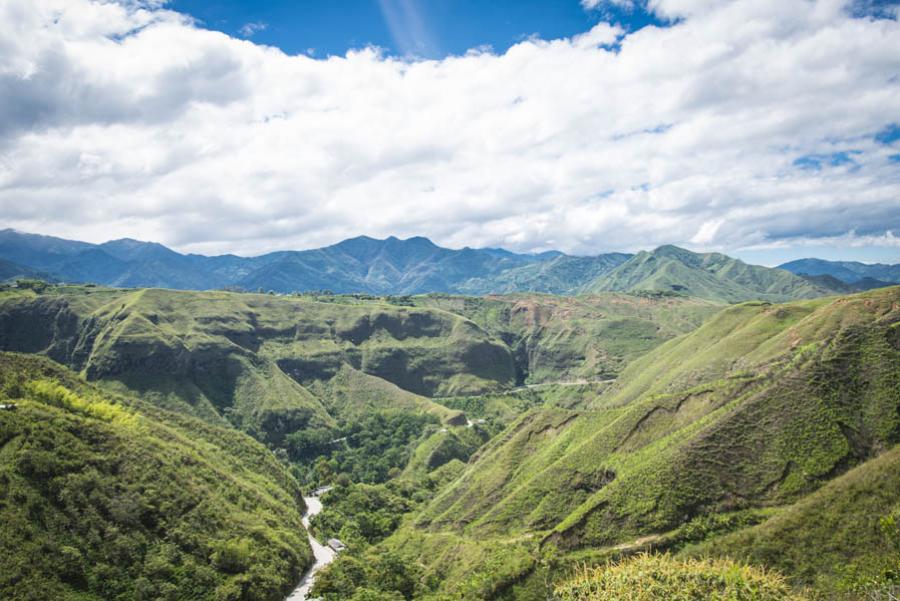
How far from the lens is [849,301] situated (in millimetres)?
117875

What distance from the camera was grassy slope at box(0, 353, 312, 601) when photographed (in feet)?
223

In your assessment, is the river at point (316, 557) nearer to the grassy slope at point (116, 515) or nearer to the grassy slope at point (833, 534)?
the grassy slope at point (116, 515)

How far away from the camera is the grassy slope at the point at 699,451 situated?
66.2 meters

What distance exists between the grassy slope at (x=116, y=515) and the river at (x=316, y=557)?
6.97 ft

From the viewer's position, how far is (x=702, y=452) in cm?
7169

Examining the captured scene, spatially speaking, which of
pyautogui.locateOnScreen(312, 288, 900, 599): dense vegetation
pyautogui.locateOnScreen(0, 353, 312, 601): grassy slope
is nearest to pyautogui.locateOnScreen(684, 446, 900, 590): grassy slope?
pyautogui.locateOnScreen(312, 288, 900, 599): dense vegetation

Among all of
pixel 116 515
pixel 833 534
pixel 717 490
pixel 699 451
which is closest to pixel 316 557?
pixel 116 515

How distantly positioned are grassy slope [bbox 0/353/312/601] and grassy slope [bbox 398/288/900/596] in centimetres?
3236

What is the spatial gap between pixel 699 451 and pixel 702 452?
0.38 meters

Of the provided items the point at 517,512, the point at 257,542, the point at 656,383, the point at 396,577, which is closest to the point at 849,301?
the point at 656,383

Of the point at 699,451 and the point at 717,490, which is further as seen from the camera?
the point at 699,451

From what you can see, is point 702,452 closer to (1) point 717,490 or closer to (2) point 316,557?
(1) point 717,490

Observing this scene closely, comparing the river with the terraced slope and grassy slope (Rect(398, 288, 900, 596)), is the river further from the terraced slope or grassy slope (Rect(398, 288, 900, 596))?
the terraced slope

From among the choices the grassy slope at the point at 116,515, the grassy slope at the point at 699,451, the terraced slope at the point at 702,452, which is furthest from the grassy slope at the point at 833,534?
the grassy slope at the point at 116,515
